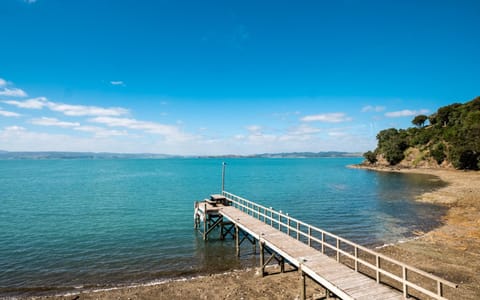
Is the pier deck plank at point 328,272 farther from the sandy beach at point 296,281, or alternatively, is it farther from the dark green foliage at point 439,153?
the dark green foliage at point 439,153

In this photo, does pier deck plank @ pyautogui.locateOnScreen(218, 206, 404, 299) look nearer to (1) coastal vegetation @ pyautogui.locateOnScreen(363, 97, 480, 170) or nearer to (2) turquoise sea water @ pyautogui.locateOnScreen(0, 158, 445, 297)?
(2) turquoise sea water @ pyautogui.locateOnScreen(0, 158, 445, 297)

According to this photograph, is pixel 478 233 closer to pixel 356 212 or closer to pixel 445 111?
pixel 356 212

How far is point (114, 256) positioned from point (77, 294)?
5616 mm

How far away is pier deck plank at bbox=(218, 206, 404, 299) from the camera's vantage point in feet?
33.2

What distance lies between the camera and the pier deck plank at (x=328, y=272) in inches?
398

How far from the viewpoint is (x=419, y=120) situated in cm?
13588

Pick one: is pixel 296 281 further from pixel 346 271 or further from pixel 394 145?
pixel 394 145

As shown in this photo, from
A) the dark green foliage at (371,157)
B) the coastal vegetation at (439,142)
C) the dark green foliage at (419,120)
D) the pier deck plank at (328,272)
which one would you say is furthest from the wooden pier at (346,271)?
the dark green foliage at (419,120)

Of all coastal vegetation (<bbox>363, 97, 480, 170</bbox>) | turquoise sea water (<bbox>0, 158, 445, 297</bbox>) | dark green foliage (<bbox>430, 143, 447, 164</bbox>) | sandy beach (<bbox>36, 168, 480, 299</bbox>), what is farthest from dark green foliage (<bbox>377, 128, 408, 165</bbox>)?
sandy beach (<bbox>36, 168, 480, 299</bbox>)

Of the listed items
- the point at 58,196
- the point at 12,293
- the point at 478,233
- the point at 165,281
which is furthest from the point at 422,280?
the point at 58,196

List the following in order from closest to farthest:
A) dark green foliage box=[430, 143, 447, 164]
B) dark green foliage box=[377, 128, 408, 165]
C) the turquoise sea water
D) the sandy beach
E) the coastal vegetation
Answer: the sandy beach
the turquoise sea water
the coastal vegetation
dark green foliage box=[430, 143, 447, 164]
dark green foliage box=[377, 128, 408, 165]

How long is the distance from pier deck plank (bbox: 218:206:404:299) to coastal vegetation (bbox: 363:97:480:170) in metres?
77.4

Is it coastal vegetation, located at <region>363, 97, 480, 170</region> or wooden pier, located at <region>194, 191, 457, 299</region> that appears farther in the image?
coastal vegetation, located at <region>363, 97, 480, 170</region>

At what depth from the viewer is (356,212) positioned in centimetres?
3388
